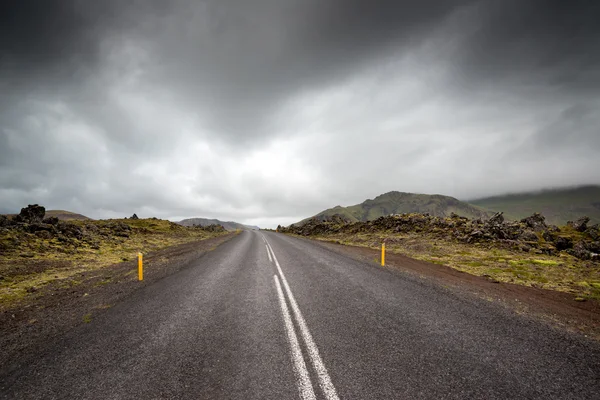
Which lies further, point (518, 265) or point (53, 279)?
point (518, 265)

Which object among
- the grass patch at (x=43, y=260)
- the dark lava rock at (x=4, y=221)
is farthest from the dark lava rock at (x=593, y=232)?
the dark lava rock at (x=4, y=221)

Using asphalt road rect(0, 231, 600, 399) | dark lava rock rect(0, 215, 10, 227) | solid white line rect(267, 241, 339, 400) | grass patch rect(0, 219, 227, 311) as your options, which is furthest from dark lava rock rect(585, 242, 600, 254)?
dark lava rock rect(0, 215, 10, 227)

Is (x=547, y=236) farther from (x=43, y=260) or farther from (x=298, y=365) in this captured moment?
(x=43, y=260)

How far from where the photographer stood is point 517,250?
1705 cm

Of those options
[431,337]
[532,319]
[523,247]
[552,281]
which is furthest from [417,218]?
[431,337]

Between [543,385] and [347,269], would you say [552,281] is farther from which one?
[543,385]

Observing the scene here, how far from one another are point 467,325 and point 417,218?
1109 inches

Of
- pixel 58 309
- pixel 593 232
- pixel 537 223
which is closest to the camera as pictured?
pixel 58 309

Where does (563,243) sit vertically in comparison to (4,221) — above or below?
below

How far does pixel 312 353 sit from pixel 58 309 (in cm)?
806

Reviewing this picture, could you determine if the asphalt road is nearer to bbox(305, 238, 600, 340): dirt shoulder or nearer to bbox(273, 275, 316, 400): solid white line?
bbox(273, 275, 316, 400): solid white line

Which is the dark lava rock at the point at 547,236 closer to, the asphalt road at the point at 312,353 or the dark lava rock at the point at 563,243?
the dark lava rock at the point at 563,243

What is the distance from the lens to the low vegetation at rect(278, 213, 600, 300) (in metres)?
10.9

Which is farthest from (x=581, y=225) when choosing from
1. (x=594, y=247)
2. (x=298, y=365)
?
(x=298, y=365)
